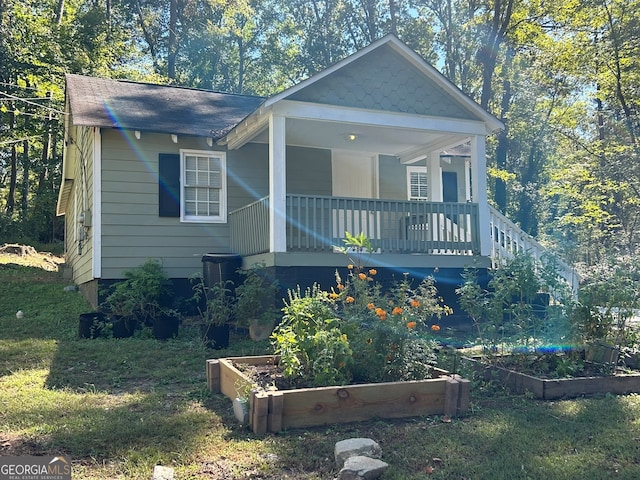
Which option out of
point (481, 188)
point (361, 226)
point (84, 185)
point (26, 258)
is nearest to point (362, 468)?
point (361, 226)

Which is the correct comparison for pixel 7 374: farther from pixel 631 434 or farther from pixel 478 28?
pixel 478 28

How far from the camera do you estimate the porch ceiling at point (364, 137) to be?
959cm

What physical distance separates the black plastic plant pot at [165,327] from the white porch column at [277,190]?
1.79 metres

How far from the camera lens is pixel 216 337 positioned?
7348 millimetres

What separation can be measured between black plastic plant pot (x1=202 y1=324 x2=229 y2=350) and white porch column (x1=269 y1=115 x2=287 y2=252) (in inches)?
59.8

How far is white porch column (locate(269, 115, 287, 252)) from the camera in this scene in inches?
328

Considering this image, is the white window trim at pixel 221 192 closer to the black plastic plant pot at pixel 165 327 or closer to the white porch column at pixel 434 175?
the black plastic plant pot at pixel 165 327

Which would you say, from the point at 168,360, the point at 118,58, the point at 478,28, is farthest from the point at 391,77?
the point at 118,58

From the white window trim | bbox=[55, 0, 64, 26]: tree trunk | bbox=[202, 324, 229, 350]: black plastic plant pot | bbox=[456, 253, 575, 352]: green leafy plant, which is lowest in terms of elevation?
bbox=[202, 324, 229, 350]: black plastic plant pot

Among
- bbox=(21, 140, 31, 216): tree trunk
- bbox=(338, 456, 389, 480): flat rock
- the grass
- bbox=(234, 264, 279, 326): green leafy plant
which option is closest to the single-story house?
bbox=(234, 264, 279, 326): green leafy plant

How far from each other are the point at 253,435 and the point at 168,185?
689 cm

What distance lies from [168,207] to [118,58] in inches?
604

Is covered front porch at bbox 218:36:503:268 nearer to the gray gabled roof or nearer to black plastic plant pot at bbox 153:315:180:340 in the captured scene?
the gray gabled roof

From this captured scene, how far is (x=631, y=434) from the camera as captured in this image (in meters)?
3.92
